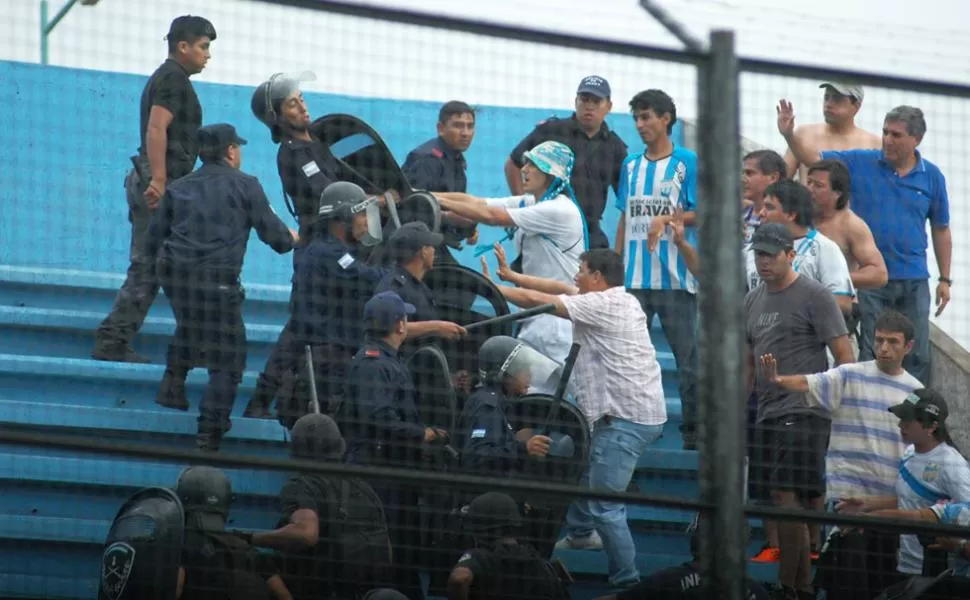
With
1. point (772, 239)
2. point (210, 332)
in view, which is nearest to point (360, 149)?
point (210, 332)

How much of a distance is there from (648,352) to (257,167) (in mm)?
4320

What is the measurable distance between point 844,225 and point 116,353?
12.1 ft

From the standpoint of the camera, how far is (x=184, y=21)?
5.04 m

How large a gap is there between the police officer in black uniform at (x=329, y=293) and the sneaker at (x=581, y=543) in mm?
1256

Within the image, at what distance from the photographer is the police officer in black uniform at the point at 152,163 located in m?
7.36

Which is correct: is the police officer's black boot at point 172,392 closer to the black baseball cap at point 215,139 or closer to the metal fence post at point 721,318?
the black baseball cap at point 215,139

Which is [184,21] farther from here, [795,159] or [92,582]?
[795,159]

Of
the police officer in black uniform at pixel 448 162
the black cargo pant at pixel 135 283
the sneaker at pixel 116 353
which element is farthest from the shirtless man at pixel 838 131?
the sneaker at pixel 116 353

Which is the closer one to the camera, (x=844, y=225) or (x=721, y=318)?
(x=721, y=318)

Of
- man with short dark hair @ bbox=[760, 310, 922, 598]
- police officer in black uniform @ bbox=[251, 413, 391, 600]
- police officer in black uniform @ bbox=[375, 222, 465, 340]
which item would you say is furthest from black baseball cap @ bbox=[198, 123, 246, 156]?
man with short dark hair @ bbox=[760, 310, 922, 598]

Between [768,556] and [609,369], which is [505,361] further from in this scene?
[768,556]

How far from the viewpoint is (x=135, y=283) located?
26.3 ft

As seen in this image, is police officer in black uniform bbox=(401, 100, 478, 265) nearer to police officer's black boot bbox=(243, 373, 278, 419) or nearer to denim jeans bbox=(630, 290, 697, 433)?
denim jeans bbox=(630, 290, 697, 433)

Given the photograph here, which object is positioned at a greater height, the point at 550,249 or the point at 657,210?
the point at 657,210
